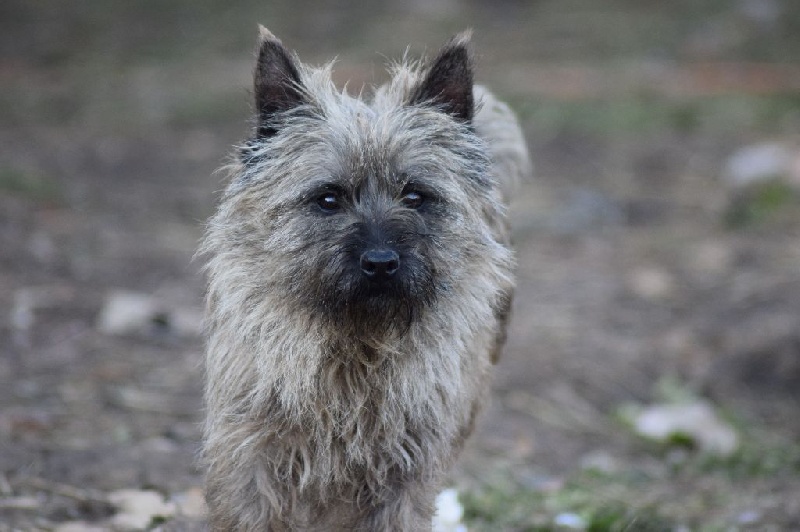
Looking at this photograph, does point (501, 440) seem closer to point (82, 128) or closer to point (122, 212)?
point (122, 212)

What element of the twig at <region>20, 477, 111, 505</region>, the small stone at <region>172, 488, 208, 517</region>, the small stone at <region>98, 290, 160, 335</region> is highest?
the small stone at <region>98, 290, 160, 335</region>

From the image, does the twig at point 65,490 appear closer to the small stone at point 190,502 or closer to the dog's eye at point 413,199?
the small stone at point 190,502

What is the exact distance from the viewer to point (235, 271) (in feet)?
13.1

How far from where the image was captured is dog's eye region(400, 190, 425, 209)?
4059 mm

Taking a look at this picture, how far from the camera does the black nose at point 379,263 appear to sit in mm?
3754

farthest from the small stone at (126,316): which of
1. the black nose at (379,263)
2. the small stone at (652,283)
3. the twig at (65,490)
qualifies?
the small stone at (652,283)

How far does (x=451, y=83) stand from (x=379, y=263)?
87 cm

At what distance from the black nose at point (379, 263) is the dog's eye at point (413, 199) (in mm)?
334

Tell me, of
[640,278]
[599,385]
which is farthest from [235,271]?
[640,278]

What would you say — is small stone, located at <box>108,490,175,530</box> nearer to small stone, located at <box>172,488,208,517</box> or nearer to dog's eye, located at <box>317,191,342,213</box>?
small stone, located at <box>172,488,208,517</box>

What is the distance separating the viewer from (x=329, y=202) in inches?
158

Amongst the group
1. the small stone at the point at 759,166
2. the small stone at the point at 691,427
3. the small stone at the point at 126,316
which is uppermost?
the small stone at the point at 759,166

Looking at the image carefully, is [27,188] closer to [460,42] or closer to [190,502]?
[190,502]

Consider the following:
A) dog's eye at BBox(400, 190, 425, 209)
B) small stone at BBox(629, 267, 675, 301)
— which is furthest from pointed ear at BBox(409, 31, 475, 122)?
small stone at BBox(629, 267, 675, 301)
